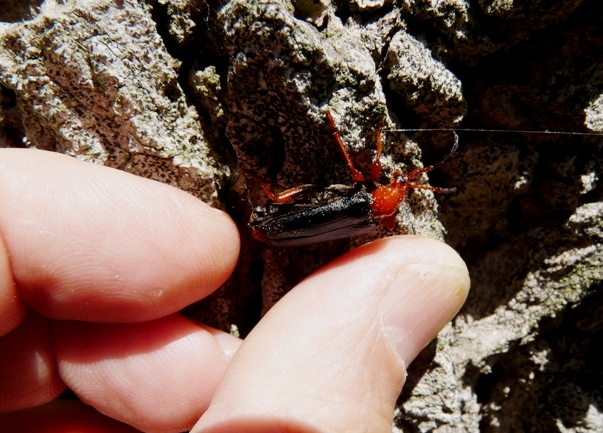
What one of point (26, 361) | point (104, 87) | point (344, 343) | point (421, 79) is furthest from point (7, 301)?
point (421, 79)

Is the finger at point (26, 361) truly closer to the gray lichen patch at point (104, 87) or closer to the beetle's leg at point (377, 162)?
the gray lichen patch at point (104, 87)

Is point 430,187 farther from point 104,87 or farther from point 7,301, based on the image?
point 7,301

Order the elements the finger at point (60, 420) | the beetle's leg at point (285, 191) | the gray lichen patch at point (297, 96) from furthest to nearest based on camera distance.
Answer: the finger at point (60, 420), the beetle's leg at point (285, 191), the gray lichen patch at point (297, 96)

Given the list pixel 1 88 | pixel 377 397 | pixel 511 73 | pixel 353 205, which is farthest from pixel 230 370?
pixel 511 73

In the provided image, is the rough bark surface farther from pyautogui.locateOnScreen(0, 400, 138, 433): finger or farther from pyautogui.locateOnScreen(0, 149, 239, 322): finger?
pyautogui.locateOnScreen(0, 400, 138, 433): finger

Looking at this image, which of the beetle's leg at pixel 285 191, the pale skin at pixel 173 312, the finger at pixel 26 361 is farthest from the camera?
the finger at pixel 26 361

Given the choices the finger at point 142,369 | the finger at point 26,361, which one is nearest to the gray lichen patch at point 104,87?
→ the finger at point 142,369

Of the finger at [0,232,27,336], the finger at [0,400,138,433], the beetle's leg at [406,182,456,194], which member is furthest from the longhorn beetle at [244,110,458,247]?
the finger at [0,400,138,433]
